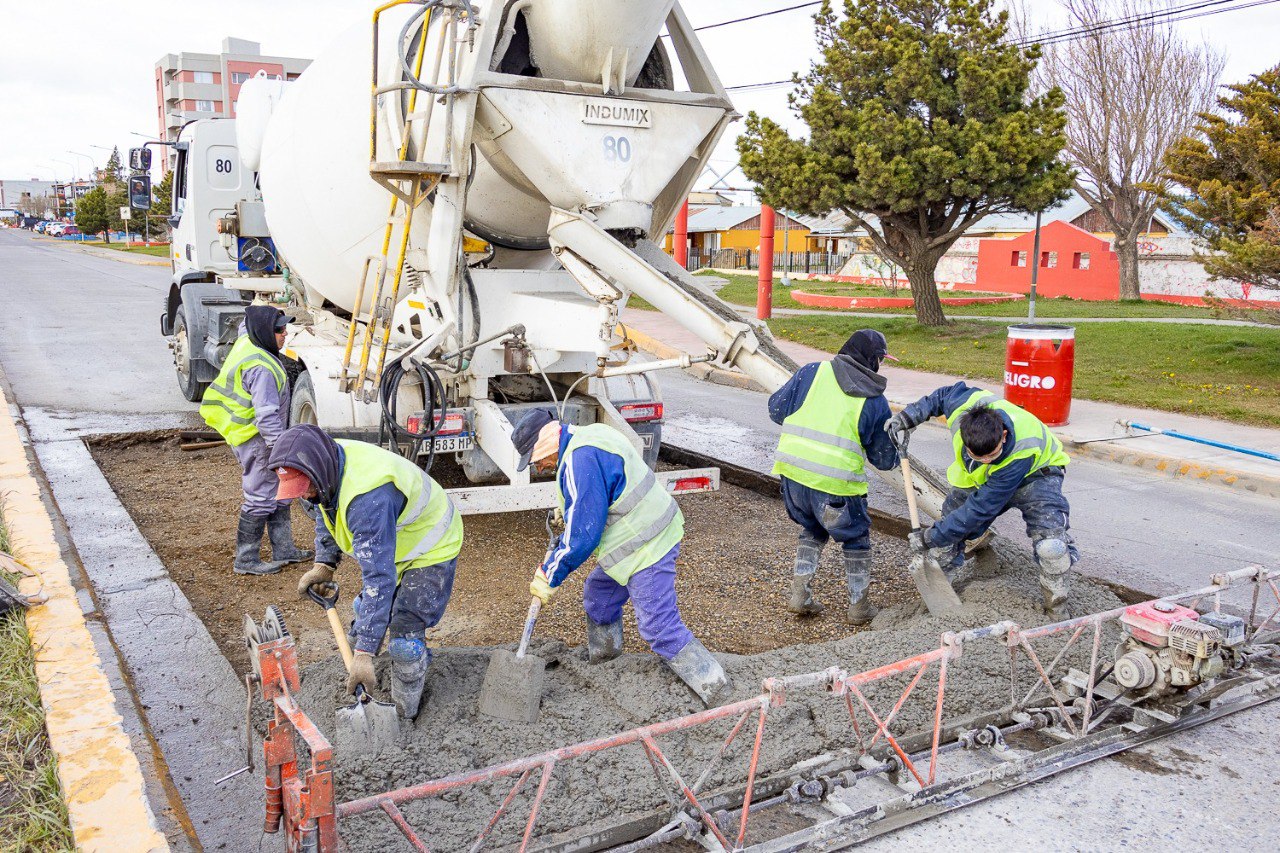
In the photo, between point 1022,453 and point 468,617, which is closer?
point 1022,453

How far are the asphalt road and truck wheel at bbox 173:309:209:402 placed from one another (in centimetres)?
19

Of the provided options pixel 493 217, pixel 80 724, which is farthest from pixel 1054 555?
Answer: pixel 80 724

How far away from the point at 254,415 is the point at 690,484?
8.54ft

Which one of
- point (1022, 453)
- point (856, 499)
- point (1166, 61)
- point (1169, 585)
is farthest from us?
point (1166, 61)

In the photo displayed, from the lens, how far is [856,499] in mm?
5297

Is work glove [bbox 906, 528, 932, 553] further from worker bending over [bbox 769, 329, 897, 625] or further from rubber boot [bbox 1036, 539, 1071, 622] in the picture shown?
rubber boot [bbox 1036, 539, 1071, 622]

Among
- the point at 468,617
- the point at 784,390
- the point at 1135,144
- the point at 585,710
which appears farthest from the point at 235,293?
the point at 1135,144

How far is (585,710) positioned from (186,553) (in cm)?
350

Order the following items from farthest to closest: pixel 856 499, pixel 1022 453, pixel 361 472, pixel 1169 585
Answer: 1. pixel 1169 585
2. pixel 856 499
3. pixel 1022 453
4. pixel 361 472

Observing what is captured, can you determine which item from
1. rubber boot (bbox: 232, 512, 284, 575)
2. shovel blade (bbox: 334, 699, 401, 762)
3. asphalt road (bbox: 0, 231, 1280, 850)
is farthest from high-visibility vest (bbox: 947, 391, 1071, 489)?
rubber boot (bbox: 232, 512, 284, 575)

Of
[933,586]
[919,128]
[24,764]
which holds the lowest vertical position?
[24,764]

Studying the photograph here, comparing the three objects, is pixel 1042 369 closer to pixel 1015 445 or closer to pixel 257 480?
pixel 1015 445

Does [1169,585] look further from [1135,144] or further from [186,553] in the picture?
[1135,144]

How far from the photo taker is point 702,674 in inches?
164
